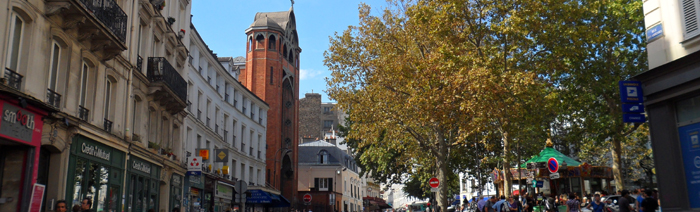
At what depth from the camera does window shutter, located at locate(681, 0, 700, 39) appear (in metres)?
11.7

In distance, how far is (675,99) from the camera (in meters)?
12.2

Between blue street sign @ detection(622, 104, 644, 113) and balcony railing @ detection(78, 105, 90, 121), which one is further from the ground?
balcony railing @ detection(78, 105, 90, 121)

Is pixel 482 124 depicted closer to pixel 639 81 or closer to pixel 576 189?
pixel 639 81

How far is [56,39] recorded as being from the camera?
13.1 metres

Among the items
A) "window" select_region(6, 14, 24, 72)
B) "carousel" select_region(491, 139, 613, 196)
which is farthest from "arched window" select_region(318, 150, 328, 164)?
"window" select_region(6, 14, 24, 72)

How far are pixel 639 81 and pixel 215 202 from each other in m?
24.3

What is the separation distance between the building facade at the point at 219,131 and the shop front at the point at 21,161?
13448 mm

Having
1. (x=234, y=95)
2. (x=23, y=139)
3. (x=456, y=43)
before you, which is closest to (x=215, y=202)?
(x=234, y=95)

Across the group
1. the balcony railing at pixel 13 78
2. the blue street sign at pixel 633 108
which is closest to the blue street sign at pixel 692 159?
the blue street sign at pixel 633 108

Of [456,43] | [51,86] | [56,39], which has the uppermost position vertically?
[456,43]

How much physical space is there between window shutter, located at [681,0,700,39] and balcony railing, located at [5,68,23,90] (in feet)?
45.2

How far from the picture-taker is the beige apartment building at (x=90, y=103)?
37.4 feet

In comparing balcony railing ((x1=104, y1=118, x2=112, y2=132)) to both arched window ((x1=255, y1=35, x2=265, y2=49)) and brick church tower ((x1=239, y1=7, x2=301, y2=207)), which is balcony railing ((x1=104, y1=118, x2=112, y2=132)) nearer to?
brick church tower ((x1=239, y1=7, x2=301, y2=207))

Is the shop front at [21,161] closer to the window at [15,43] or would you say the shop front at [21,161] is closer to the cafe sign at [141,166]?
the window at [15,43]
